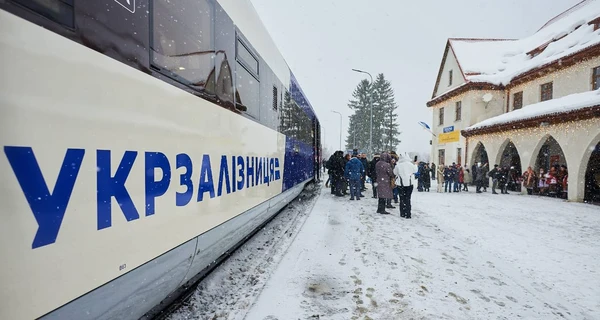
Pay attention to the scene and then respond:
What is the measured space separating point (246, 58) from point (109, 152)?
2.99 metres

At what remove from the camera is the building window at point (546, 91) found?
16938 millimetres

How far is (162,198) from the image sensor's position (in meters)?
2.31

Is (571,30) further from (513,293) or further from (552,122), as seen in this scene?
(513,293)

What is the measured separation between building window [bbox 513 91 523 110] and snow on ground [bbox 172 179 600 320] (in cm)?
1470

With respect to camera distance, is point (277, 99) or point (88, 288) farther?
point (277, 99)

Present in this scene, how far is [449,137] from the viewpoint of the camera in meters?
23.7

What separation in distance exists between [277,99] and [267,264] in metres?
3.38

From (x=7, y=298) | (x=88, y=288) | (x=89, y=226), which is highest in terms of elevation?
(x=89, y=226)

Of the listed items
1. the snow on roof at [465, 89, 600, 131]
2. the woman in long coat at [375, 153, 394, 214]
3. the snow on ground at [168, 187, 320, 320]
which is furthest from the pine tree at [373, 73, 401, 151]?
the snow on ground at [168, 187, 320, 320]

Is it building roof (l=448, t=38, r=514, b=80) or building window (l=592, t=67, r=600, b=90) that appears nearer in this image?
building window (l=592, t=67, r=600, b=90)

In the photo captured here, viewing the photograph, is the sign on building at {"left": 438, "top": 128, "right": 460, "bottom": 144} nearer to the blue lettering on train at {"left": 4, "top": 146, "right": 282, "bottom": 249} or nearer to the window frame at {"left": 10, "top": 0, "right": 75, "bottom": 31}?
the blue lettering on train at {"left": 4, "top": 146, "right": 282, "bottom": 249}

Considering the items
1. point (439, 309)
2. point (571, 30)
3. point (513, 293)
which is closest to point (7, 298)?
point (439, 309)

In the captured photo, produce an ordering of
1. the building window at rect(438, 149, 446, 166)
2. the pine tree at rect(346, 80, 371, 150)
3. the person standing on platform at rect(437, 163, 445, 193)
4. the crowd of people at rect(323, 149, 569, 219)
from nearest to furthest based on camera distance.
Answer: the crowd of people at rect(323, 149, 569, 219) < the person standing on platform at rect(437, 163, 445, 193) < the building window at rect(438, 149, 446, 166) < the pine tree at rect(346, 80, 371, 150)

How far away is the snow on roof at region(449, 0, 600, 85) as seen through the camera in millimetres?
16266
